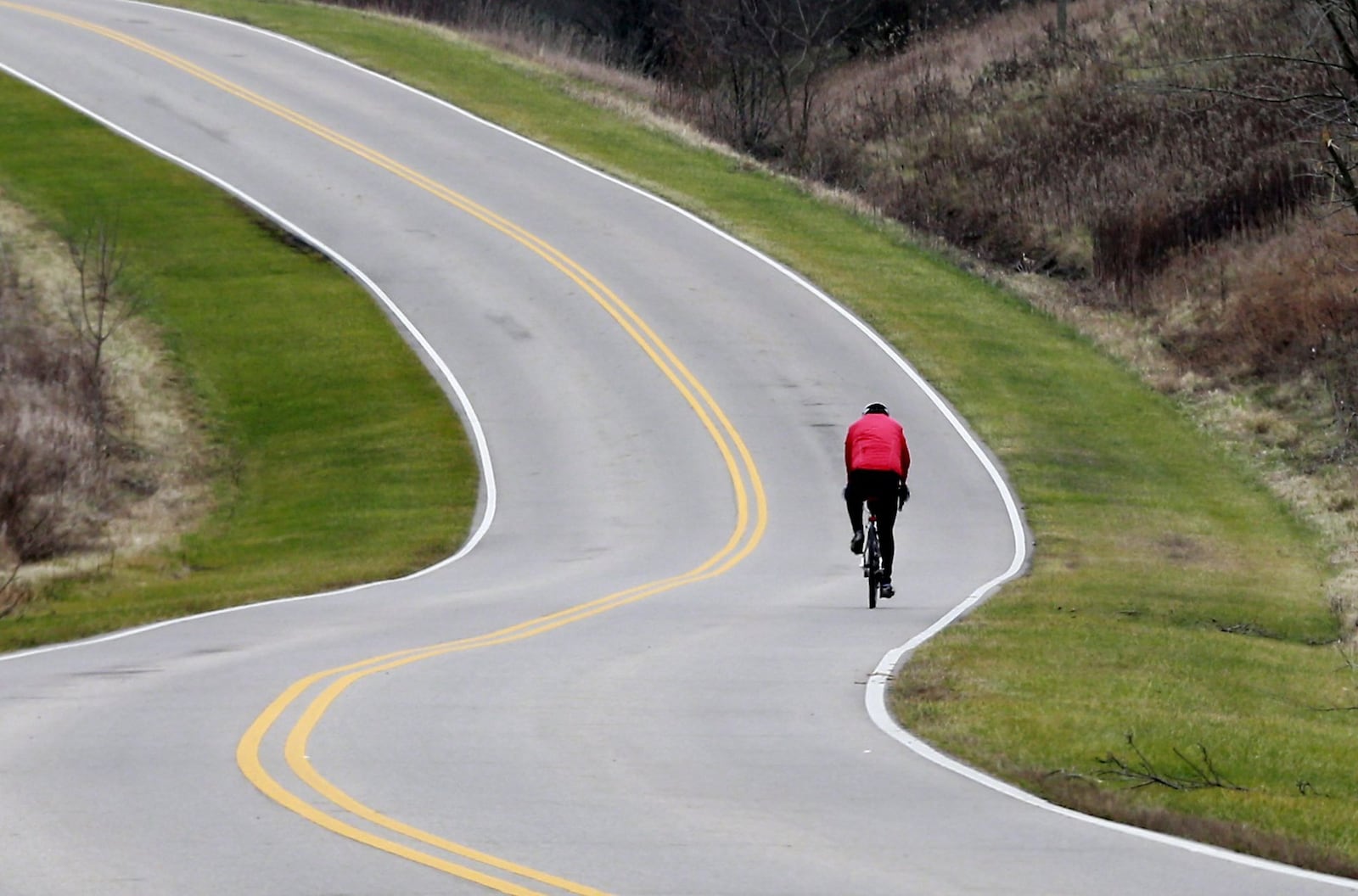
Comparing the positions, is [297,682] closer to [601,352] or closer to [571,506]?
[571,506]

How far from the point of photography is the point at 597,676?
13070 mm

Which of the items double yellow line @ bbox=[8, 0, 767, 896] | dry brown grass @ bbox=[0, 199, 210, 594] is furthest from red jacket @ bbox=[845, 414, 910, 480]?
dry brown grass @ bbox=[0, 199, 210, 594]

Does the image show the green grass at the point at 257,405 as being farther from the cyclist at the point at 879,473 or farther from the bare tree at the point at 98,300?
the cyclist at the point at 879,473

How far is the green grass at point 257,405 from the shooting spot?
71.8ft

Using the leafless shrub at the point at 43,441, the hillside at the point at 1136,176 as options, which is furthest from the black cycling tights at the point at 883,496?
the leafless shrub at the point at 43,441

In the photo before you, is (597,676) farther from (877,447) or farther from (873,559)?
(877,447)

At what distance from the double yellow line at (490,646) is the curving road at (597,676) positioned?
0.14ft

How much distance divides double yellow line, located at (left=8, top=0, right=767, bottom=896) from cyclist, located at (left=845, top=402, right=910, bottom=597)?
2.51m

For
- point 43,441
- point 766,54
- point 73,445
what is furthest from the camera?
point 766,54

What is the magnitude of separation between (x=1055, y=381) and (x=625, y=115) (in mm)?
22530

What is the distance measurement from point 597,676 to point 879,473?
18.3ft

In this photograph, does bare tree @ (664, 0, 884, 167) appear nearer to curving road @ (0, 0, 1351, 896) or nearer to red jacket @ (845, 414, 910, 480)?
curving road @ (0, 0, 1351, 896)

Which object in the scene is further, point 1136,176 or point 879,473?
point 1136,176

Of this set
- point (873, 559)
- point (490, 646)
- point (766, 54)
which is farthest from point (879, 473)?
point (766, 54)
